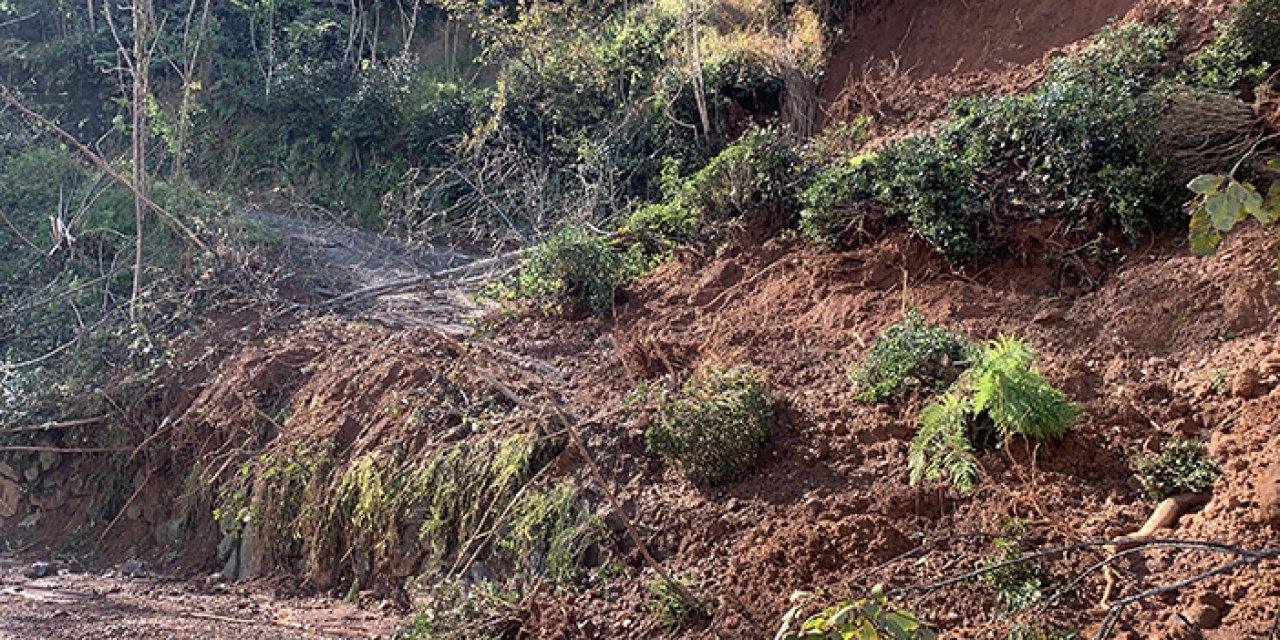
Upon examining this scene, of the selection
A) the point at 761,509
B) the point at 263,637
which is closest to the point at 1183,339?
the point at 761,509

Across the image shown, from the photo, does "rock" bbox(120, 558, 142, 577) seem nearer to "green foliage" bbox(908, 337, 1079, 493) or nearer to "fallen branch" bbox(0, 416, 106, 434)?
"fallen branch" bbox(0, 416, 106, 434)

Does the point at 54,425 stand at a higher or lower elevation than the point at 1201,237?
lower

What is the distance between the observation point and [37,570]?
21.5 feet

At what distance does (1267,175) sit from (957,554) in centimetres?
276

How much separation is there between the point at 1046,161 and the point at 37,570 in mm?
6636

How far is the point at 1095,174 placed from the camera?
232 inches

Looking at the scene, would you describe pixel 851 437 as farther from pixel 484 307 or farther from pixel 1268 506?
pixel 484 307

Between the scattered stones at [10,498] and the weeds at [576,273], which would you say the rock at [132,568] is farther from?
the weeds at [576,273]

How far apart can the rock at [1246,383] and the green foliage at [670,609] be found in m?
2.51

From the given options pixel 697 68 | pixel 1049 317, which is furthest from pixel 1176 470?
pixel 697 68

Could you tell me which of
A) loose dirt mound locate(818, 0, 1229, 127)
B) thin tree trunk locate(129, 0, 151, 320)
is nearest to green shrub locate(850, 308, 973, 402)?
loose dirt mound locate(818, 0, 1229, 127)

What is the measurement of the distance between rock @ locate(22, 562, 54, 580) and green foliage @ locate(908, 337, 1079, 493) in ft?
17.6

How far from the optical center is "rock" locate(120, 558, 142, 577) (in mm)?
6613

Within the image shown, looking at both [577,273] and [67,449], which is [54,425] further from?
[577,273]
